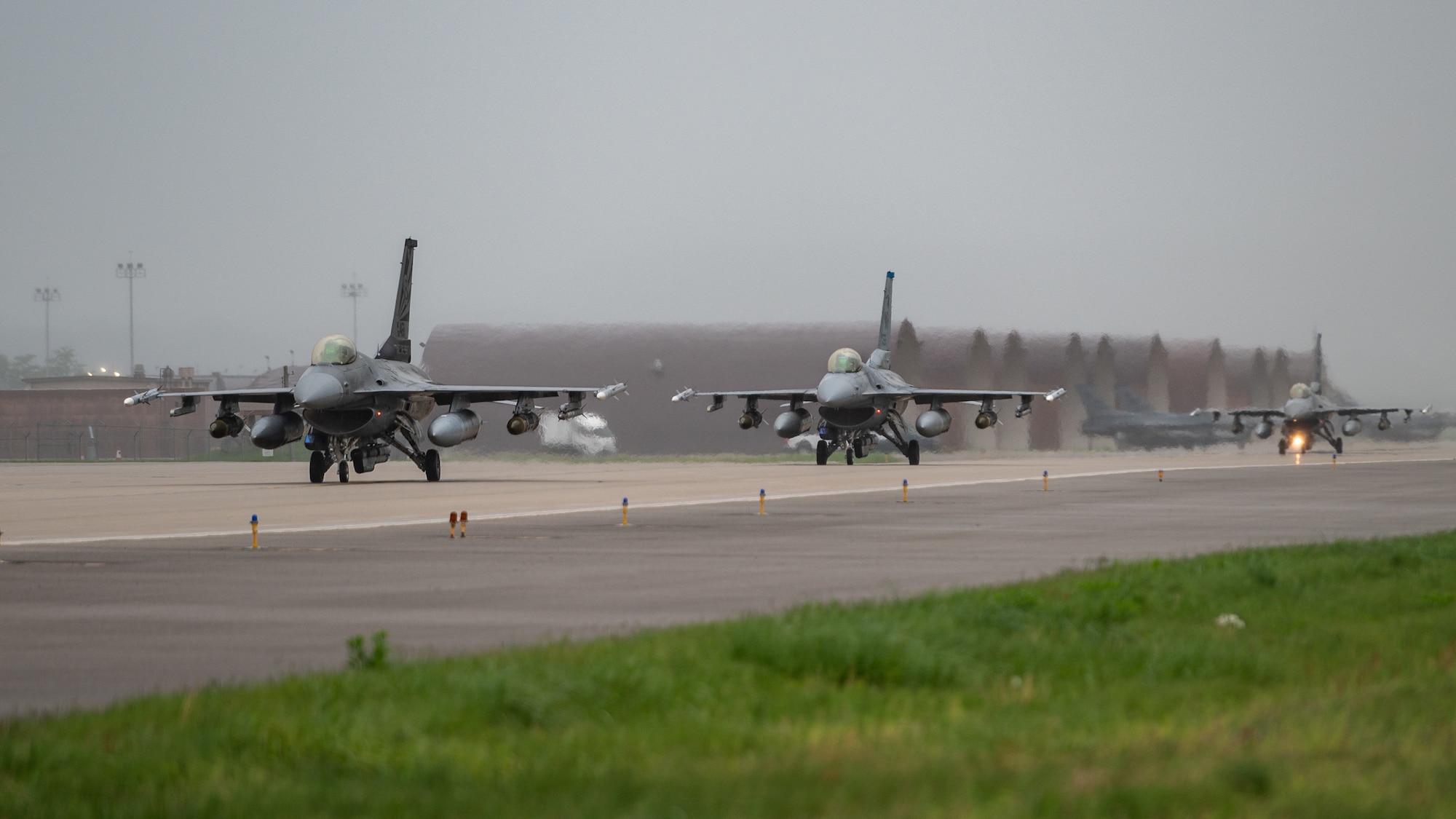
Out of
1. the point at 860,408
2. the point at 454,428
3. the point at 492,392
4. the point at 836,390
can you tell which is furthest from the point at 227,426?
the point at 860,408

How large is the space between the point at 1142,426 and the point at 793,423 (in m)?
34.2

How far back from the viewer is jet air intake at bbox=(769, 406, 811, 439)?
58.8 meters

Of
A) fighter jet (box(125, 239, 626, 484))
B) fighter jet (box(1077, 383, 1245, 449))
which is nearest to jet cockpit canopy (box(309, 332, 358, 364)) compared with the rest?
fighter jet (box(125, 239, 626, 484))

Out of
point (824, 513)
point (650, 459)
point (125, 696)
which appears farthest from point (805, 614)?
point (650, 459)

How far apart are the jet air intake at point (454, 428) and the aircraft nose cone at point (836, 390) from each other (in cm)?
1622

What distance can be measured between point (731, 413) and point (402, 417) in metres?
40.8

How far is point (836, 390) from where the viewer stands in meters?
55.8

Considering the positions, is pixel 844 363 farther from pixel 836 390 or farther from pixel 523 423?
pixel 523 423

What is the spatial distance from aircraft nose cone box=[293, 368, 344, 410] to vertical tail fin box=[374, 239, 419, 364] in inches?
267

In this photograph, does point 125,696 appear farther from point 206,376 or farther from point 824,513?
point 206,376

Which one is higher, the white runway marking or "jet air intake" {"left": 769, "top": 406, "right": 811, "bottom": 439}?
"jet air intake" {"left": 769, "top": 406, "right": 811, "bottom": 439}

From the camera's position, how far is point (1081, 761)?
245 inches

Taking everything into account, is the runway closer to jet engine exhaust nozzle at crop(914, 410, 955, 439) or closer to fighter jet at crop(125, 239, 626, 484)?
fighter jet at crop(125, 239, 626, 484)

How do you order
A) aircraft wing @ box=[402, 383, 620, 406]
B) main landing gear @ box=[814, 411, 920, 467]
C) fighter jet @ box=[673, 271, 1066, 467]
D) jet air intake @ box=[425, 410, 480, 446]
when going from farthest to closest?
main landing gear @ box=[814, 411, 920, 467] → fighter jet @ box=[673, 271, 1066, 467] → aircraft wing @ box=[402, 383, 620, 406] → jet air intake @ box=[425, 410, 480, 446]
